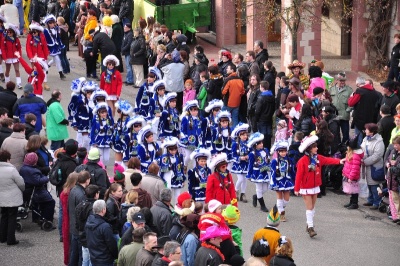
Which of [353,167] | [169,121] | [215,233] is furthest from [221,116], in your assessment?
[215,233]

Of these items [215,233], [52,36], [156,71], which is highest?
[52,36]

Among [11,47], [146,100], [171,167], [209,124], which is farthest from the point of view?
[11,47]

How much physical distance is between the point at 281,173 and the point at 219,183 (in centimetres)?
156

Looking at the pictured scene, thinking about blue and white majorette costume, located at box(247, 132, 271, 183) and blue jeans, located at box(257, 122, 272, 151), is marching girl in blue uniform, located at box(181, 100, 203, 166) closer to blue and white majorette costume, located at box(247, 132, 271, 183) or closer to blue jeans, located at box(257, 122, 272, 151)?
blue and white majorette costume, located at box(247, 132, 271, 183)

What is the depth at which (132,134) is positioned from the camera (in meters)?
20.3

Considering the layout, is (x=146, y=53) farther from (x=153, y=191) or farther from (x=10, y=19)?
(x=153, y=191)

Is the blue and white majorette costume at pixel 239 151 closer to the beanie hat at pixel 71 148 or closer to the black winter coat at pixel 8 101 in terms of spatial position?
the beanie hat at pixel 71 148

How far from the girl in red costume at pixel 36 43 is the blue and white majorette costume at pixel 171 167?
8.31m

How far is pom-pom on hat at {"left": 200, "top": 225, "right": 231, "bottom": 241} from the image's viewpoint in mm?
14141

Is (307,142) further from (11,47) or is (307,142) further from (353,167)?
(11,47)

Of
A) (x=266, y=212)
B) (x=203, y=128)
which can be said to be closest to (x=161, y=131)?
(x=203, y=128)

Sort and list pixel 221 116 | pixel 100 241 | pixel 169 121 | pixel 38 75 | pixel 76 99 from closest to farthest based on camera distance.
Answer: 1. pixel 100 241
2. pixel 221 116
3. pixel 169 121
4. pixel 76 99
5. pixel 38 75

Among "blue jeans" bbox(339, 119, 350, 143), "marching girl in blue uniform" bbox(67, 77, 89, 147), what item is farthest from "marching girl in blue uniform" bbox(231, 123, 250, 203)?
"marching girl in blue uniform" bbox(67, 77, 89, 147)

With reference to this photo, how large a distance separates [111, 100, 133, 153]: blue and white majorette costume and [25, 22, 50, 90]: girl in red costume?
596cm
